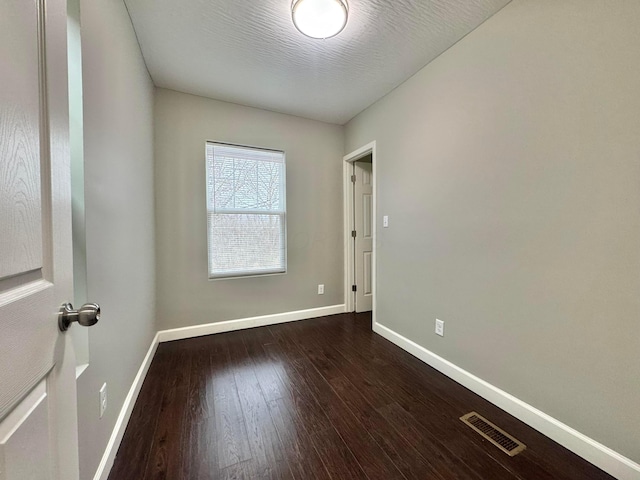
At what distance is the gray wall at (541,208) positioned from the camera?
1149 mm

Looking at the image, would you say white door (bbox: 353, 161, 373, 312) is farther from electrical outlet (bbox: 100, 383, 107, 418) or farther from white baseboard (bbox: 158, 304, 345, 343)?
electrical outlet (bbox: 100, 383, 107, 418)

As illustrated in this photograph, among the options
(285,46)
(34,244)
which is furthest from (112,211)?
(285,46)

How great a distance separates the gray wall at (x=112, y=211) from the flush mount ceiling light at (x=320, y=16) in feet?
3.27

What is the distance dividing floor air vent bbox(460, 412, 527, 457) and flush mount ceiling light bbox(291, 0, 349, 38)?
2.51m

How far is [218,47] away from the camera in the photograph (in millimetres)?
1898

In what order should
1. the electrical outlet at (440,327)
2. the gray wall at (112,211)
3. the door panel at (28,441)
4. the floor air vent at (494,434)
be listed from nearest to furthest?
1. the door panel at (28,441)
2. the gray wall at (112,211)
3. the floor air vent at (494,434)
4. the electrical outlet at (440,327)

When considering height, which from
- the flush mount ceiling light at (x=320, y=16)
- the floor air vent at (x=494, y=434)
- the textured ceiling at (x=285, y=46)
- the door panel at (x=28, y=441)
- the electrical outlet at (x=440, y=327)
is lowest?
the floor air vent at (x=494, y=434)

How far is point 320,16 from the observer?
1.51m

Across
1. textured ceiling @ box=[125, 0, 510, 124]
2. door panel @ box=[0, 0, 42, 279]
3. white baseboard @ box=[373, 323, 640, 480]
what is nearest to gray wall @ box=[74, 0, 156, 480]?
textured ceiling @ box=[125, 0, 510, 124]

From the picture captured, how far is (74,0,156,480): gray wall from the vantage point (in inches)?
41.7

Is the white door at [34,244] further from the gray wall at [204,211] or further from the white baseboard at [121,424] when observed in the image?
the gray wall at [204,211]

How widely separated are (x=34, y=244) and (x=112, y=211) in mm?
1022

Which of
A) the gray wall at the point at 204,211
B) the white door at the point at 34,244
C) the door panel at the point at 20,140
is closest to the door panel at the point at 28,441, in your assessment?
the white door at the point at 34,244

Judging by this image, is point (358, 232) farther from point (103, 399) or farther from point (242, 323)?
point (103, 399)
